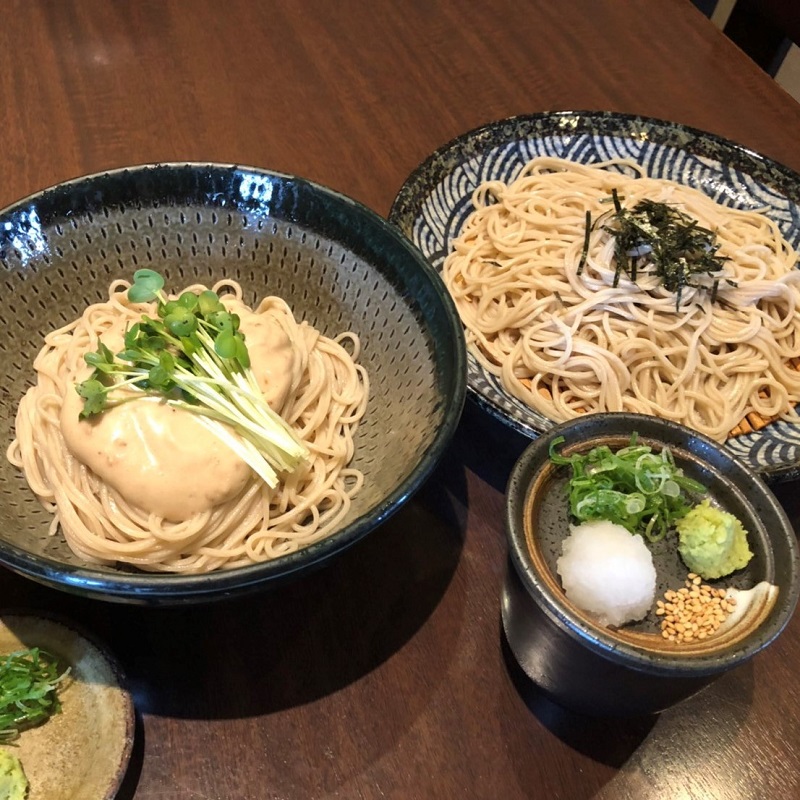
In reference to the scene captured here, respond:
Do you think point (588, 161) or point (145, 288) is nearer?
point (145, 288)

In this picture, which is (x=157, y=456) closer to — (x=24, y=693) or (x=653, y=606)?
(x=24, y=693)

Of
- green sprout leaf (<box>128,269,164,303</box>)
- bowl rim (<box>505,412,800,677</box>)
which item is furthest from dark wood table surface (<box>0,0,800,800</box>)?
green sprout leaf (<box>128,269,164,303</box>)

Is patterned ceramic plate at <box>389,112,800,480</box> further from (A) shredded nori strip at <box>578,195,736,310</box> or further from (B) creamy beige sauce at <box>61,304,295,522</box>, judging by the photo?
(B) creamy beige sauce at <box>61,304,295,522</box>

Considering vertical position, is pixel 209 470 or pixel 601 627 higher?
pixel 601 627

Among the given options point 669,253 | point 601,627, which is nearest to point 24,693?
point 601,627

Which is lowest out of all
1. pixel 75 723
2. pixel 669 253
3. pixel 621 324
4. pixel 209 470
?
pixel 75 723

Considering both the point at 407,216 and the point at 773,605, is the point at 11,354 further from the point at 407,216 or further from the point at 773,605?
the point at 773,605
